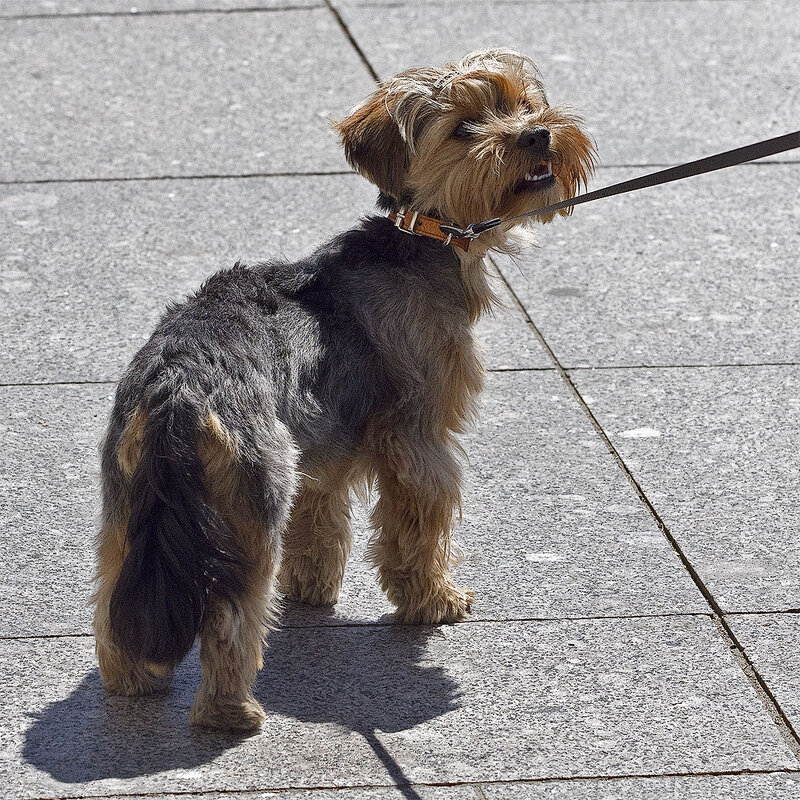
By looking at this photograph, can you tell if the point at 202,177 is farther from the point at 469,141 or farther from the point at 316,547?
the point at 469,141

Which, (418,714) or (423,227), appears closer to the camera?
(418,714)

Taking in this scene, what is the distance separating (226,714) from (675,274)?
12.2ft

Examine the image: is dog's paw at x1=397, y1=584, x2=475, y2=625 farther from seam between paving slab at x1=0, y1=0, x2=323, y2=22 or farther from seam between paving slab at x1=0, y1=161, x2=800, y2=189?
seam between paving slab at x1=0, y1=0, x2=323, y2=22

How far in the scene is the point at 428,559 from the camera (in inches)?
170

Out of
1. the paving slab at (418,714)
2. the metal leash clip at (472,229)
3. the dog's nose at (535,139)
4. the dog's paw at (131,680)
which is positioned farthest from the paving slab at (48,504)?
the dog's nose at (535,139)

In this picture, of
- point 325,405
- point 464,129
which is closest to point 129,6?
point 464,129

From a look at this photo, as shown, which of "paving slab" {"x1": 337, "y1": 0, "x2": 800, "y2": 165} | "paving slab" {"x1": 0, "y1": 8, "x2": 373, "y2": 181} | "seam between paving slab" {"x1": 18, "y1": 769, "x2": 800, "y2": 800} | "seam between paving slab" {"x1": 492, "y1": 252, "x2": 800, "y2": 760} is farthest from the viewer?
"paving slab" {"x1": 337, "y1": 0, "x2": 800, "y2": 165}

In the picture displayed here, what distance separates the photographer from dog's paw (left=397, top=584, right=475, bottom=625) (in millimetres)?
4344

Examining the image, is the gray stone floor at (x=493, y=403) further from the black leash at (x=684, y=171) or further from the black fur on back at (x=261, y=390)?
the black leash at (x=684, y=171)

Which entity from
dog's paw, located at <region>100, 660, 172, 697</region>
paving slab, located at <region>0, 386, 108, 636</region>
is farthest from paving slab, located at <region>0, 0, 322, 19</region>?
dog's paw, located at <region>100, 660, 172, 697</region>

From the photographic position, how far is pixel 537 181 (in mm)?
4090

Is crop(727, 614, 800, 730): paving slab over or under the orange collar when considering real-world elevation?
under

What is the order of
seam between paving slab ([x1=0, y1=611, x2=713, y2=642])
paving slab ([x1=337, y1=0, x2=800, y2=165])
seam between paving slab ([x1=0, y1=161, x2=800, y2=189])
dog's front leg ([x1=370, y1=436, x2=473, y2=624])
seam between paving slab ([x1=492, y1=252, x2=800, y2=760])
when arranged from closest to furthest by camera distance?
seam between paving slab ([x1=492, y1=252, x2=800, y2=760])
dog's front leg ([x1=370, y1=436, x2=473, y2=624])
seam between paving slab ([x1=0, y1=611, x2=713, y2=642])
seam between paving slab ([x1=0, y1=161, x2=800, y2=189])
paving slab ([x1=337, y1=0, x2=800, y2=165])

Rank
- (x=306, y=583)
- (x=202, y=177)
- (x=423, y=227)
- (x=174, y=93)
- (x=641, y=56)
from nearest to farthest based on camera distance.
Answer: (x=423, y=227) → (x=306, y=583) → (x=202, y=177) → (x=174, y=93) → (x=641, y=56)
